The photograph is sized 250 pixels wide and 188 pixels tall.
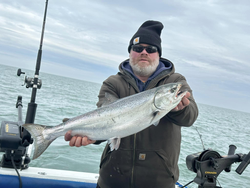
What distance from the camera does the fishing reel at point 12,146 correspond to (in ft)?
11.0

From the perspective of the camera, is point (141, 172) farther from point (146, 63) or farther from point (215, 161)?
point (146, 63)

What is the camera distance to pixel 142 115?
268 cm

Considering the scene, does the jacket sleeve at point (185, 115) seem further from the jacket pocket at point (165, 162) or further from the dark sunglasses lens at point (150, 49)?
the dark sunglasses lens at point (150, 49)

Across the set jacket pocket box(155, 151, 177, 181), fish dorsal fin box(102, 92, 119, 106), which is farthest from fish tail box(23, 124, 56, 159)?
jacket pocket box(155, 151, 177, 181)

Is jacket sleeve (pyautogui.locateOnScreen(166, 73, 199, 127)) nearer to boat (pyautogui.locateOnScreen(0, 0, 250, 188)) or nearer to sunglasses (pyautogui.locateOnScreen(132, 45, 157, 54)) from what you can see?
boat (pyautogui.locateOnScreen(0, 0, 250, 188))

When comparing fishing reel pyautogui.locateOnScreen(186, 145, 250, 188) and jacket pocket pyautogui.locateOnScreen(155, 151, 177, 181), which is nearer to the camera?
fishing reel pyautogui.locateOnScreen(186, 145, 250, 188)

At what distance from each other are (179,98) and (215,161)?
0.86 meters

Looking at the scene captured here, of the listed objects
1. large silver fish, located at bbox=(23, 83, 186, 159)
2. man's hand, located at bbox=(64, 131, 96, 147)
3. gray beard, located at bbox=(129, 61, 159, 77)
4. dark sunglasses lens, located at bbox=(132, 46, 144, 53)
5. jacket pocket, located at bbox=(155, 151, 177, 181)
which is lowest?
jacket pocket, located at bbox=(155, 151, 177, 181)

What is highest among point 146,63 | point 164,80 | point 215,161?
point 146,63

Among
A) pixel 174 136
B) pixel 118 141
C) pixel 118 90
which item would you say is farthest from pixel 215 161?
pixel 118 90

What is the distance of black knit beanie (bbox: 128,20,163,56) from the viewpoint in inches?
133

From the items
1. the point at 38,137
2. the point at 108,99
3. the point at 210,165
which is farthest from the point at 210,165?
the point at 38,137

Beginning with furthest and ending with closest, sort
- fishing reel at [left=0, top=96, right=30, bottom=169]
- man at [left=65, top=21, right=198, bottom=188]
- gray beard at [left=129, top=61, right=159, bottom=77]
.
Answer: fishing reel at [left=0, top=96, right=30, bottom=169] < gray beard at [left=129, top=61, right=159, bottom=77] < man at [left=65, top=21, right=198, bottom=188]

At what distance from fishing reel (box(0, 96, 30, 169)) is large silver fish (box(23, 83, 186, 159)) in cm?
76
